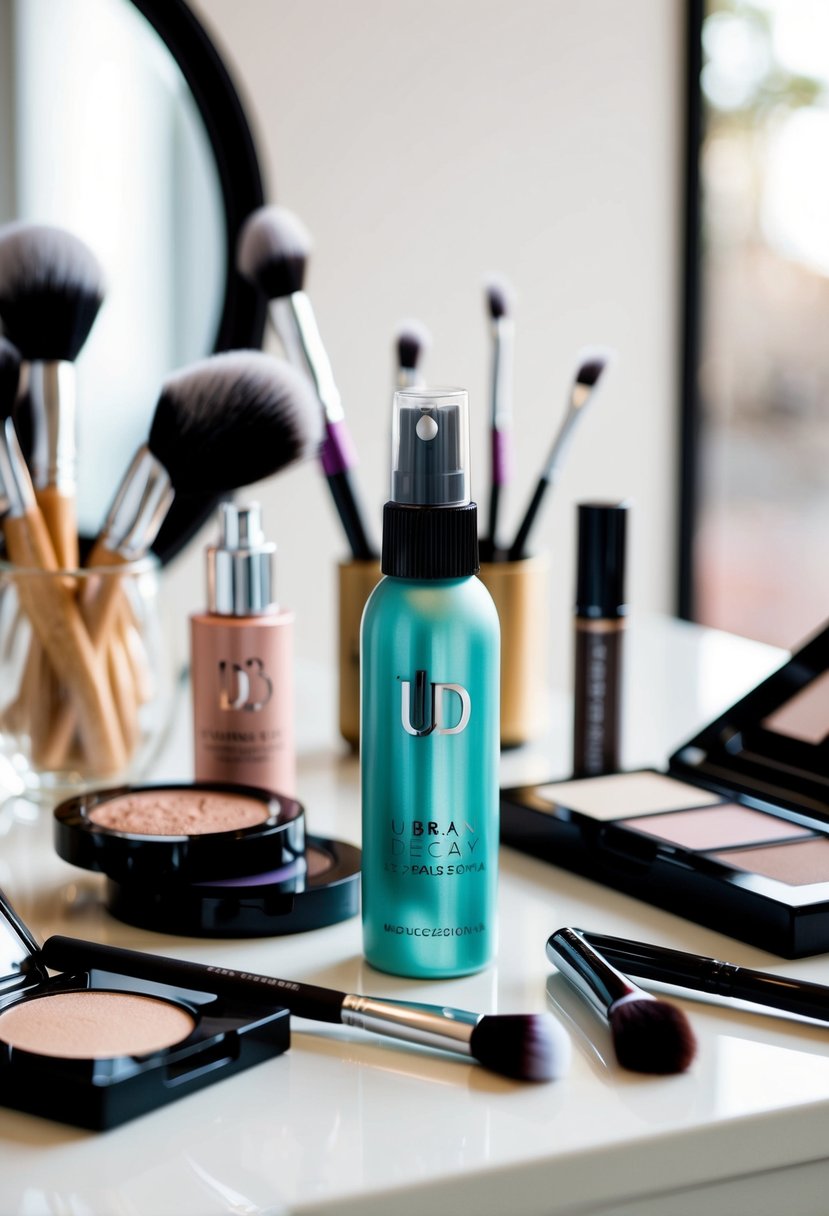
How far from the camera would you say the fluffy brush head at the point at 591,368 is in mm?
780

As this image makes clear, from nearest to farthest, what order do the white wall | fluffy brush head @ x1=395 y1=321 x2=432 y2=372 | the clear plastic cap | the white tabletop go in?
the white tabletop
the clear plastic cap
fluffy brush head @ x1=395 y1=321 x2=432 y2=372
the white wall

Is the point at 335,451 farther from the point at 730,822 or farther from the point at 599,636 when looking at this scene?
the point at 730,822

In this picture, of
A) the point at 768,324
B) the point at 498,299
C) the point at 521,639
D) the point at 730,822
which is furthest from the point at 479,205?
the point at 768,324

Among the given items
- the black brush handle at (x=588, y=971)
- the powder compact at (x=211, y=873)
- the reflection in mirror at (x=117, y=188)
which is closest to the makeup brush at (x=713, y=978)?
the black brush handle at (x=588, y=971)

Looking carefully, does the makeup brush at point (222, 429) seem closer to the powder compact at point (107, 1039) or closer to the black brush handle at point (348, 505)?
the black brush handle at point (348, 505)

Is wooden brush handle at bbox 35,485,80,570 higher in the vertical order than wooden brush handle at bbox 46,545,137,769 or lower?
higher

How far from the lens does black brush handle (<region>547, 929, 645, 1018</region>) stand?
0.47 metres

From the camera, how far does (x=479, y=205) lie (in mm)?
1229

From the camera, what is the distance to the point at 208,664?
67 cm

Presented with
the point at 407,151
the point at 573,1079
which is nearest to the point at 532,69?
the point at 407,151

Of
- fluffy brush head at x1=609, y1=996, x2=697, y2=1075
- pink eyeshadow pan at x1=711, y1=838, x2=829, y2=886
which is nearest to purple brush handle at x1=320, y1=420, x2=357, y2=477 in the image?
pink eyeshadow pan at x1=711, y1=838, x2=829, y2=886

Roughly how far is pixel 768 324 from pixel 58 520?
2.67 meters

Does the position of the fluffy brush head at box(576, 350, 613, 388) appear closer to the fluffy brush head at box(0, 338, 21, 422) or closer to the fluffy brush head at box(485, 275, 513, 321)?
the fluffy brush head at box(485, 275, 513, 321)

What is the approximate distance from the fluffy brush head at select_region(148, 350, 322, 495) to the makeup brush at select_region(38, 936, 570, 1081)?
0.83 feet
